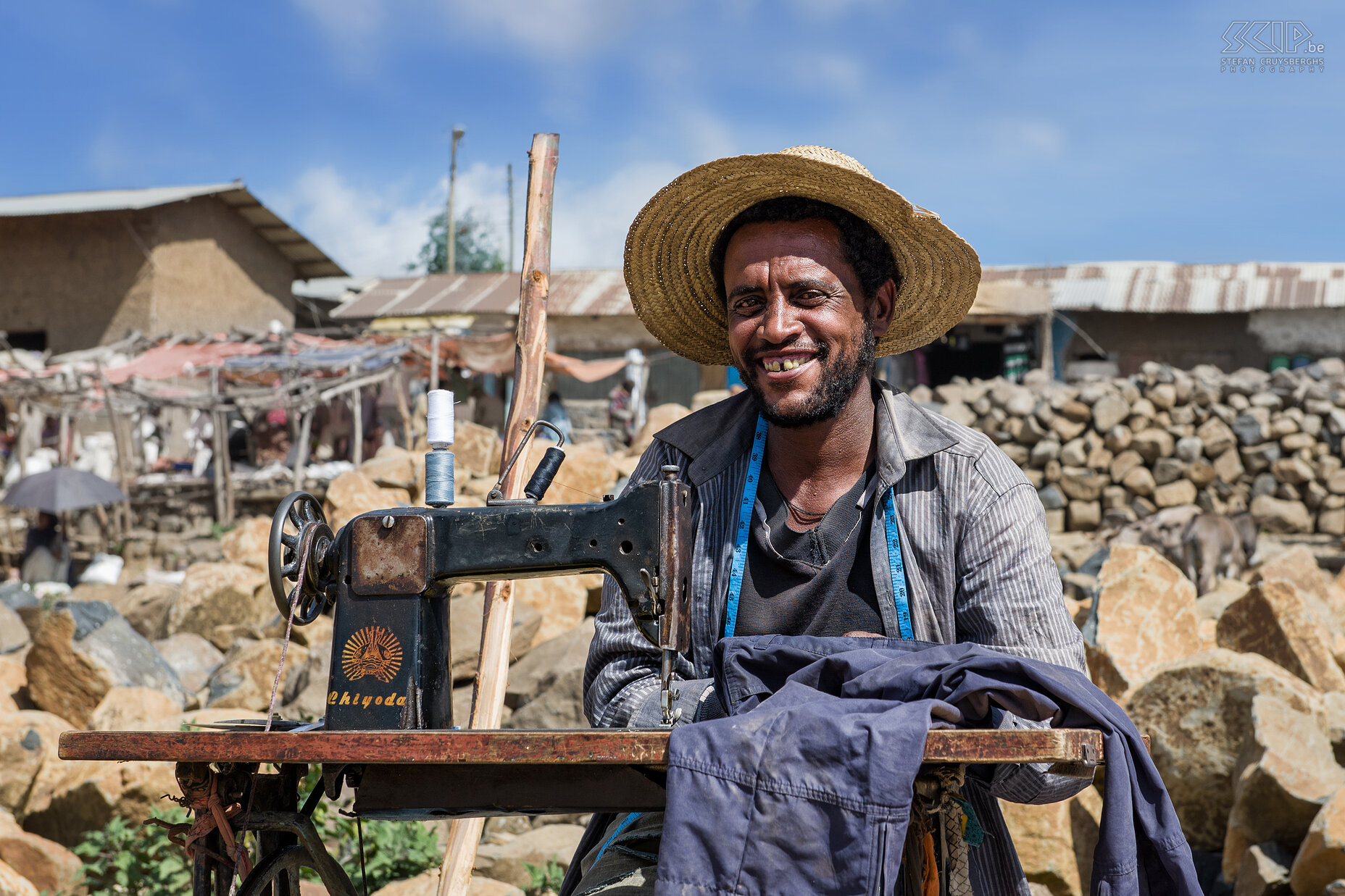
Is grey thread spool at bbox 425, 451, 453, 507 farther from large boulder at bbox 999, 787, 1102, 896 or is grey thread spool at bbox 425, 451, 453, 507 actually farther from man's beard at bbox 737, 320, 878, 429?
large boulder at bbox 999, 787, 1102, 896

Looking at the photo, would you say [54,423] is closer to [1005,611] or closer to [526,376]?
[526,376]

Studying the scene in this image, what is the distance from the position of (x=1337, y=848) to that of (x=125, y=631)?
5949 millimetres

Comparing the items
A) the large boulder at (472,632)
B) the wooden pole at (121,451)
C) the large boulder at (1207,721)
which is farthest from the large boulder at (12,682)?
the wooden pole at (121,451)

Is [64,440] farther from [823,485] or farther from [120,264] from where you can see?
[823,485]

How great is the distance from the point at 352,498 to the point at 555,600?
2638 millimetres

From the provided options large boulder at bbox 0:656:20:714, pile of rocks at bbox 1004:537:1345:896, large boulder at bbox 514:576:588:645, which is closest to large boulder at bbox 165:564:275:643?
large boulder at bbox 0:656:20:714

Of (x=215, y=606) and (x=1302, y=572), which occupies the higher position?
(x=1302, y=572)

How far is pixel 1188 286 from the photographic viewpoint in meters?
16.1

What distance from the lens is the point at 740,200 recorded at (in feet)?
8.08

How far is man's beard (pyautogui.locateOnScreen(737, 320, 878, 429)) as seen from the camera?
2.29 m

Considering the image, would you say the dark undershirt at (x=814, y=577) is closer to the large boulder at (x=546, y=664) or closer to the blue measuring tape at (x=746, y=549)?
the blue measuring tape at (x=746, y=549)

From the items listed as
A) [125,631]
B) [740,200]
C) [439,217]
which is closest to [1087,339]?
[125,631]

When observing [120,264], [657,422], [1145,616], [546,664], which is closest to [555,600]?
[546,664]

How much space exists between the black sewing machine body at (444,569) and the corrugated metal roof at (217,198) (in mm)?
16794
